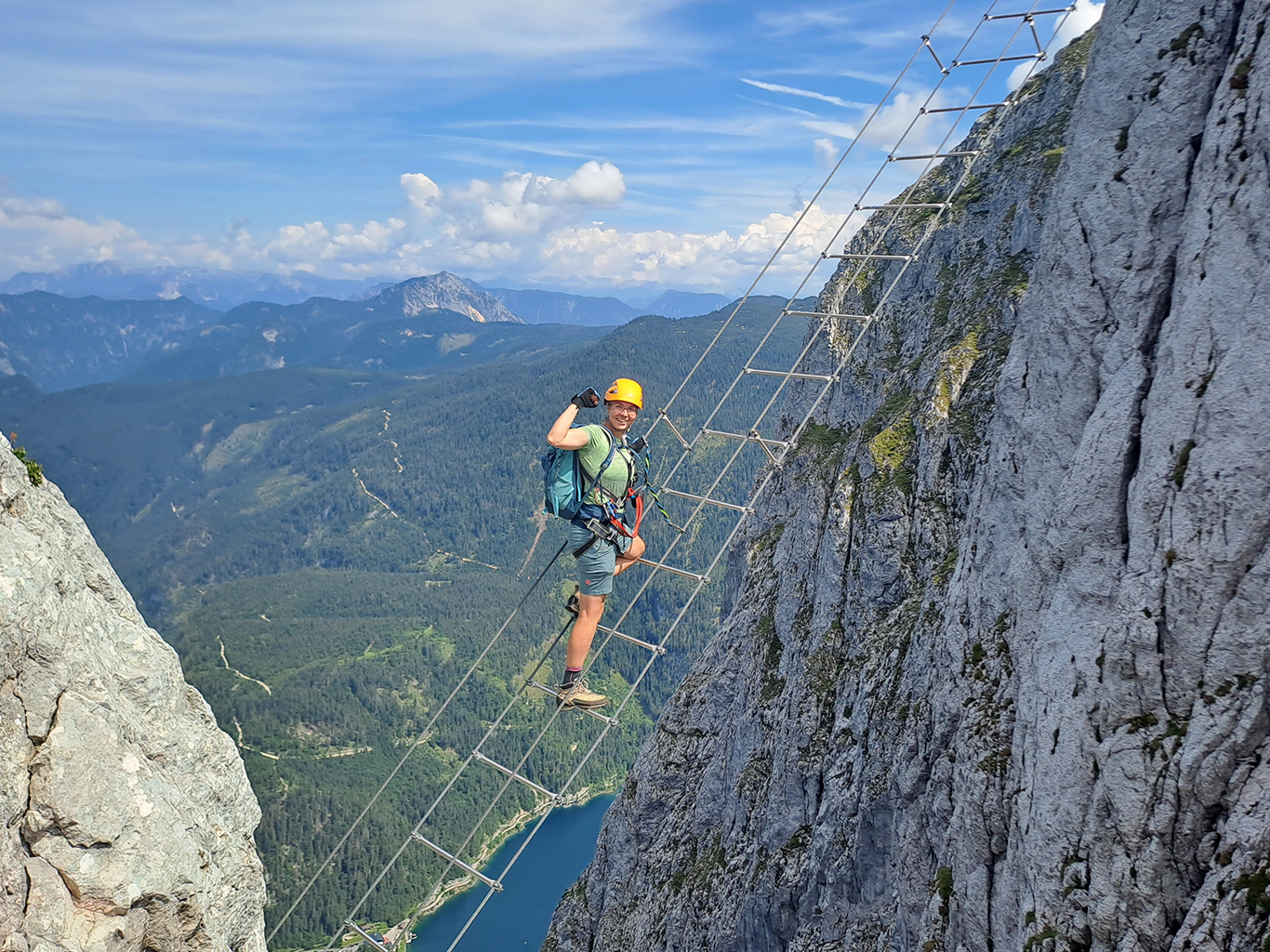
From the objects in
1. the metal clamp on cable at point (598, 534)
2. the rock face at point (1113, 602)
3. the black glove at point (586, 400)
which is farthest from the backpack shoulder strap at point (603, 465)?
the rock face at point (1113, 602)

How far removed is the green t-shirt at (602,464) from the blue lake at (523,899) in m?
122

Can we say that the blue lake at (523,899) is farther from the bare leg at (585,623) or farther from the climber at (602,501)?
the climber at (602,501)

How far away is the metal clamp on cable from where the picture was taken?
15617 mm

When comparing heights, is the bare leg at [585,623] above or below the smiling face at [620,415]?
below

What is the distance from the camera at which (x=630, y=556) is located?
55.3 feet

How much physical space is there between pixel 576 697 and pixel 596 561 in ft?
11.1

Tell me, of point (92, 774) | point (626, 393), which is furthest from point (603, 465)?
point (92, 774)

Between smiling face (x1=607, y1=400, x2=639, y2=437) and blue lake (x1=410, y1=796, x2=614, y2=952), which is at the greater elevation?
smiling face (x1=607, y1=400, x2=639, y2=437)

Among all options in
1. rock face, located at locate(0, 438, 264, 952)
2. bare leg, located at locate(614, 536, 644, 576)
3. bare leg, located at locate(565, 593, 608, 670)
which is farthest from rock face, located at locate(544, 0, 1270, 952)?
rock face, located at locate(0, 438, 264, 952)

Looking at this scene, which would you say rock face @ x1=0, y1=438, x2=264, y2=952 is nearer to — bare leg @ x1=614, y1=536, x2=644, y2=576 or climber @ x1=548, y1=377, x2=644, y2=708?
climber @ x1=548, y1=377, x2=644, y2=708

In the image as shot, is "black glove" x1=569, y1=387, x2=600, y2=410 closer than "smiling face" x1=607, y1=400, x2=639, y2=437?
Yes

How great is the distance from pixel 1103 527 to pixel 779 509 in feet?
111

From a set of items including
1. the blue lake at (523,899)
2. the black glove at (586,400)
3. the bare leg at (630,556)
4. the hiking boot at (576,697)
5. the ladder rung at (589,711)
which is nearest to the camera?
the black glove at (586,400)

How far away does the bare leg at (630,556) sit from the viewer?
54.1ft
